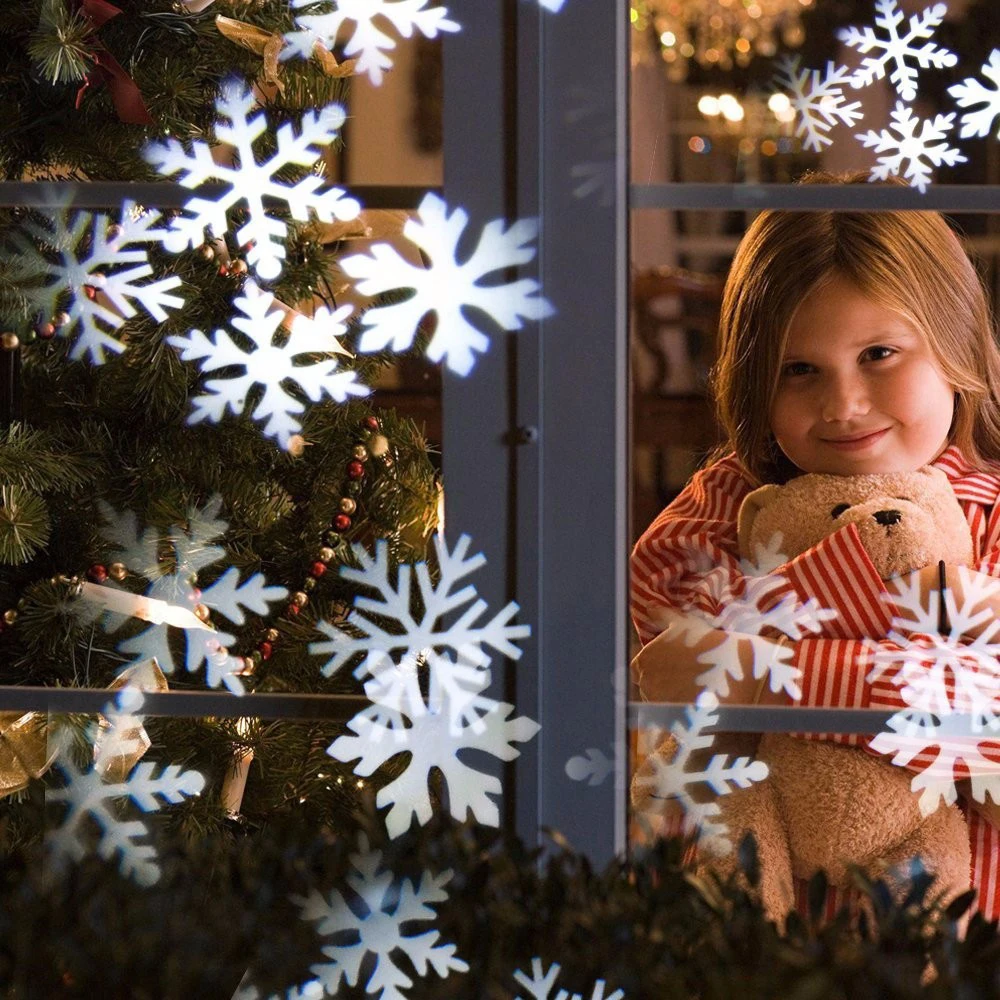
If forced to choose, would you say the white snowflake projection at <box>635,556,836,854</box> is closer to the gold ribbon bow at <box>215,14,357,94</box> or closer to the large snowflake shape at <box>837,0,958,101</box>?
the large snowflake shape at <box>837,0,958,101</box>

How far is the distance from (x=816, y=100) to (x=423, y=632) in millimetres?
606

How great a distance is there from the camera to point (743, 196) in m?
0.92

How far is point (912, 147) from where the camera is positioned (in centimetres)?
105

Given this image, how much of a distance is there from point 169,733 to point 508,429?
17.5 inches

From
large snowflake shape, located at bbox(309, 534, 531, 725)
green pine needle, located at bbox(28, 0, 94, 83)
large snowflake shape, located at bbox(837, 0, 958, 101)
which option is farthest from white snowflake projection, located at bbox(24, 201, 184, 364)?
large snowflake shape, located at bbox(837, 0, 958, 101)

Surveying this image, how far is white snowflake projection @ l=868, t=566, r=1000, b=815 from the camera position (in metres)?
0.98

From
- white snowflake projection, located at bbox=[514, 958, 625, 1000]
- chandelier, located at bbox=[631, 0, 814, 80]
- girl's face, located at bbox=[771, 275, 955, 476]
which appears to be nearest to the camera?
white snowflake projection, located at bbox=[514, 958, 625, 1000]

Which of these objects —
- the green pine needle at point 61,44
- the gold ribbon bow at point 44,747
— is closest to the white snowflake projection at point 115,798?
the gold ribbon bow at point 44,747

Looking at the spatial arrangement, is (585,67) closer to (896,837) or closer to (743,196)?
(743,196)

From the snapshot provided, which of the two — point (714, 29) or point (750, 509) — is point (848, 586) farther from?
point (714, 29)

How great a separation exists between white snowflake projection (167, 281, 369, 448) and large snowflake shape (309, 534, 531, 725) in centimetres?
15

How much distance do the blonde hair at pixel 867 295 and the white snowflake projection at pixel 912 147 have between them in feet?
0.10

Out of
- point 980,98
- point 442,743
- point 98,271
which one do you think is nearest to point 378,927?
point 442,743

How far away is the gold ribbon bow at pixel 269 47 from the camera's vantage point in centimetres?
102
